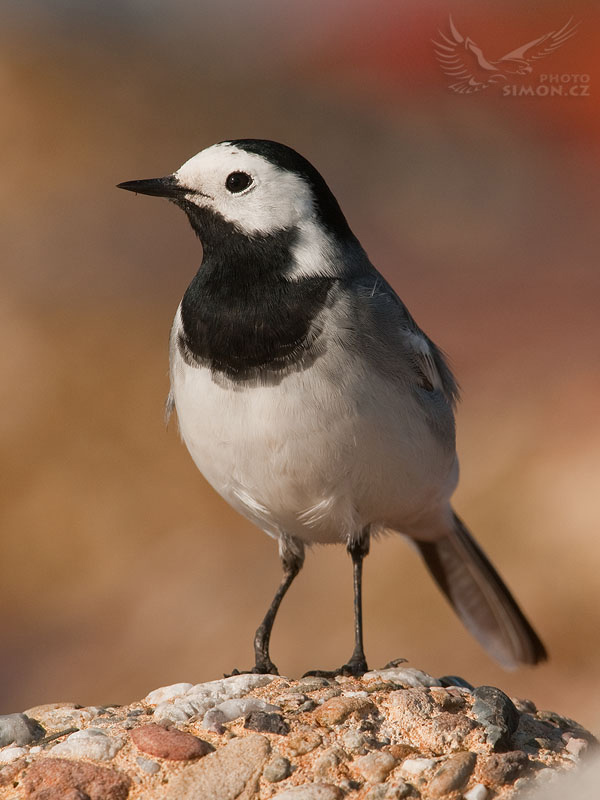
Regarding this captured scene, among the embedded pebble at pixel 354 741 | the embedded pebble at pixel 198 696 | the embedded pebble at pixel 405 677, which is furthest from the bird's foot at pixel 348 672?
the embedded pebble at pixel 354 741

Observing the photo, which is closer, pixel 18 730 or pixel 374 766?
pixel 374 766

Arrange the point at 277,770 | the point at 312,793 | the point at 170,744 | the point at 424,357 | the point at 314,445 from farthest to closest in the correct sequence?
the point at 424,357 → the point at 314,445 → the point at 170,744 → the point at 277,770 → the point at 312,793

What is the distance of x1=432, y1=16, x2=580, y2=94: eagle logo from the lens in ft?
30.5

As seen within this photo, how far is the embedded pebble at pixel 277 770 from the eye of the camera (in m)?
3.19

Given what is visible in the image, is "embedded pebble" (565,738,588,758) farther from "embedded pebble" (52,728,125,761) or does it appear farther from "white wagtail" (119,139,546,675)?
"embedded pebble" (52,728,125,761)

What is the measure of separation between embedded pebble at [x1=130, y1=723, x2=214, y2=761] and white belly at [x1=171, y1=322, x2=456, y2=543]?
1132 millimetres

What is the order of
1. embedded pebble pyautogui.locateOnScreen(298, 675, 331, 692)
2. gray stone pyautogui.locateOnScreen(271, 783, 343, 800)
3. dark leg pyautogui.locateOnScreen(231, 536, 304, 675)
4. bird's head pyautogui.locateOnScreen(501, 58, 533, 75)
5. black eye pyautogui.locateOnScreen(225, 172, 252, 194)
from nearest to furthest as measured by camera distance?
gray stone pyautogui.locateOnScreen(271, 783, 343, 800), embedded pebble pyautogui.locateOnScreen(298, 675, 331, 692), black eye pyautogui.locateOnScreen(225, 172, 252, 194), dark leg pyautogui.locateOnScreen(231, 536, 304, 675), bird's head pyautogui.locateOnScreen(501, 58, 533, 75)

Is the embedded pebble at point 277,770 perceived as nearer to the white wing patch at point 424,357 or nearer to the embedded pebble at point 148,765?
the embedded pebble at point 148,765

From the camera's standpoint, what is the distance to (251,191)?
165 inches

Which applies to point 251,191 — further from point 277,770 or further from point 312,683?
point 277,770

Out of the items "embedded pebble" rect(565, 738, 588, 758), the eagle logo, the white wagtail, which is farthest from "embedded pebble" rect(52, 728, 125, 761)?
the eagle logo

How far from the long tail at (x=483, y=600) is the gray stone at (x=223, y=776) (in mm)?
2400

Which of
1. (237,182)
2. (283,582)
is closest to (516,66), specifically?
(237,182)

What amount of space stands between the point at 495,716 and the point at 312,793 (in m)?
0.77
